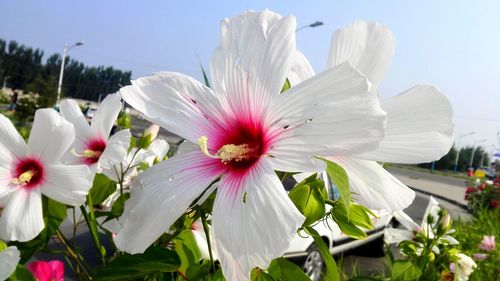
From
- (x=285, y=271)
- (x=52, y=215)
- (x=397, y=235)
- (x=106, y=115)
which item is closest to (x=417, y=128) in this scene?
(x=285, y=271)

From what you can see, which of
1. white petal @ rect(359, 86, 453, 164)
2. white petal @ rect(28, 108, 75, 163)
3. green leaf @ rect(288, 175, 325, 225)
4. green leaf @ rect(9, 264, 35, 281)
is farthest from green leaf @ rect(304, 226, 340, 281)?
green leaf @ rect(9, 264, 35, 281)

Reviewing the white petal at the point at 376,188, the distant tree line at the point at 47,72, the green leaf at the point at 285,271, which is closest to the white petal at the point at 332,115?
the white petal at the point at 376,188

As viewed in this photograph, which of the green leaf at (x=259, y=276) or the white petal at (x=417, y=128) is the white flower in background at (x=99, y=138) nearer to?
the green leaf at (x=259, y=276)

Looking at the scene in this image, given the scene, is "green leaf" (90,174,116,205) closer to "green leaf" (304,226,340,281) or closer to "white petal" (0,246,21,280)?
"white petal" (0,246,21,280)

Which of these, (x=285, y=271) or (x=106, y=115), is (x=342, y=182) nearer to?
(x=285, y=271)

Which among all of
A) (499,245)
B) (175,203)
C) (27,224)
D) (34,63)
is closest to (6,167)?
(27,224)
